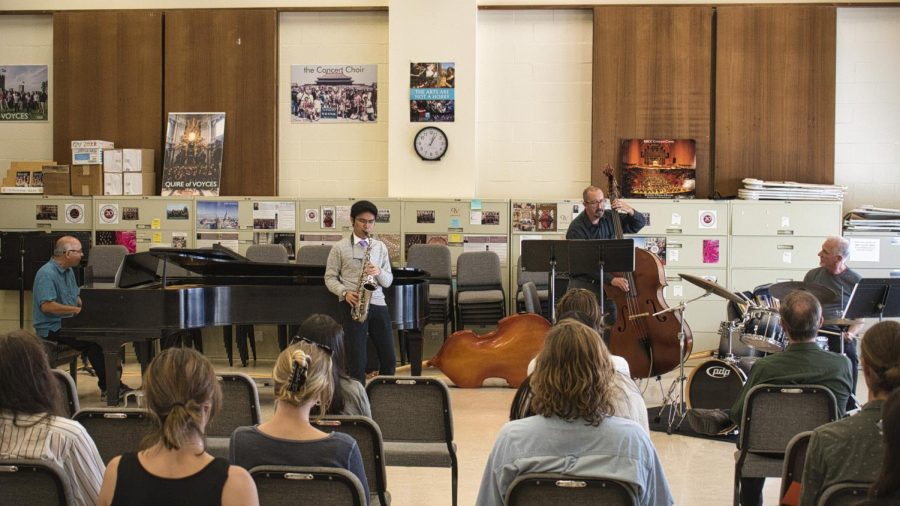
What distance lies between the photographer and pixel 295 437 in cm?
288

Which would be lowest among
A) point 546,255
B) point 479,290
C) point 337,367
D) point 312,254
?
point 479,290

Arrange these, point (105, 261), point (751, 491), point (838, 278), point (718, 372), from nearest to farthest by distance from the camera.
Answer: point (751, 491), point (718, 372), point (838, 278), point (105, 261)

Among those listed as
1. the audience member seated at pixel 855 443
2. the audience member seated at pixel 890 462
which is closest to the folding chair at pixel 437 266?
the audience member seated at pixel 855 443

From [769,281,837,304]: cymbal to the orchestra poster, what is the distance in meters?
3.49

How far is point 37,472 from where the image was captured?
2.61m

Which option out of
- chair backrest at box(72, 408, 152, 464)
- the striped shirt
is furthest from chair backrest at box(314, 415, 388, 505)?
the striped shirt

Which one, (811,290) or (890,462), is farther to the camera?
(811,290)

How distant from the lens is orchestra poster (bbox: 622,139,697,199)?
33.5 feet

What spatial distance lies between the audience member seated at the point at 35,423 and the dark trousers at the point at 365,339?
13.0 feet

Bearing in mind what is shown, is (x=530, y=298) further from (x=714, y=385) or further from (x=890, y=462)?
(x=890, y=462)

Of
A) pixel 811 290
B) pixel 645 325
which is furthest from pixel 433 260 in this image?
pixel 811 290

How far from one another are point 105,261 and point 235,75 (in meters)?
2.40

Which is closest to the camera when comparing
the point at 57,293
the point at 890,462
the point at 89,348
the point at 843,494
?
the point at 890,462

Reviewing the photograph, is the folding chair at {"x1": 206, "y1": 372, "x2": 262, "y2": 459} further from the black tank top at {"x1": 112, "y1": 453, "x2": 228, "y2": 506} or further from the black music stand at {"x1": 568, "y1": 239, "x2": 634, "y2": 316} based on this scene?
the black music stand at {"x1": 568, "y1": 239, "x2": 634, "y2": 316}
